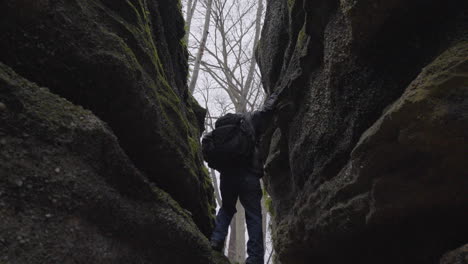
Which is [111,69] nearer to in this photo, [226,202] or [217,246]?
[226,202]

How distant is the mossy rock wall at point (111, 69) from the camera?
3529mm

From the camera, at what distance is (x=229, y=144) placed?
17.7 ft

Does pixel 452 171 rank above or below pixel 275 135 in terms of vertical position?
below

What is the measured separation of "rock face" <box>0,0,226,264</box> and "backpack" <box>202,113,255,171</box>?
1.54 ft

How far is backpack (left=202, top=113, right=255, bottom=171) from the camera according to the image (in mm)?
5395

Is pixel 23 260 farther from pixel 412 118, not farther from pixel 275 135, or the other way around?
pixel 275 135

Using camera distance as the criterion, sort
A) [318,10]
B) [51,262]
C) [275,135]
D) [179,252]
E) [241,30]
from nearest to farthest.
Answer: [51,262]
[179,252]
[318,10]
[275,135]
[241,30]

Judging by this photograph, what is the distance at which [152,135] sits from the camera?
447 cm

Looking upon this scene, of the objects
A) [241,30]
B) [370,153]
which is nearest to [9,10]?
[370,153]

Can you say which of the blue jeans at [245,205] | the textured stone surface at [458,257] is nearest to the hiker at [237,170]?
the blue jeans at [245,205]

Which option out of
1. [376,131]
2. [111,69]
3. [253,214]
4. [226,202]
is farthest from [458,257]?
[111,69]

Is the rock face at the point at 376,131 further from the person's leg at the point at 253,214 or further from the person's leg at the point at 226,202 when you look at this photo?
the person's leg at the point at 226,202

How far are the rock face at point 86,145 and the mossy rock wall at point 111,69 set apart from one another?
0.03 feet

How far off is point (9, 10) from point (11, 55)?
0.40 meters
